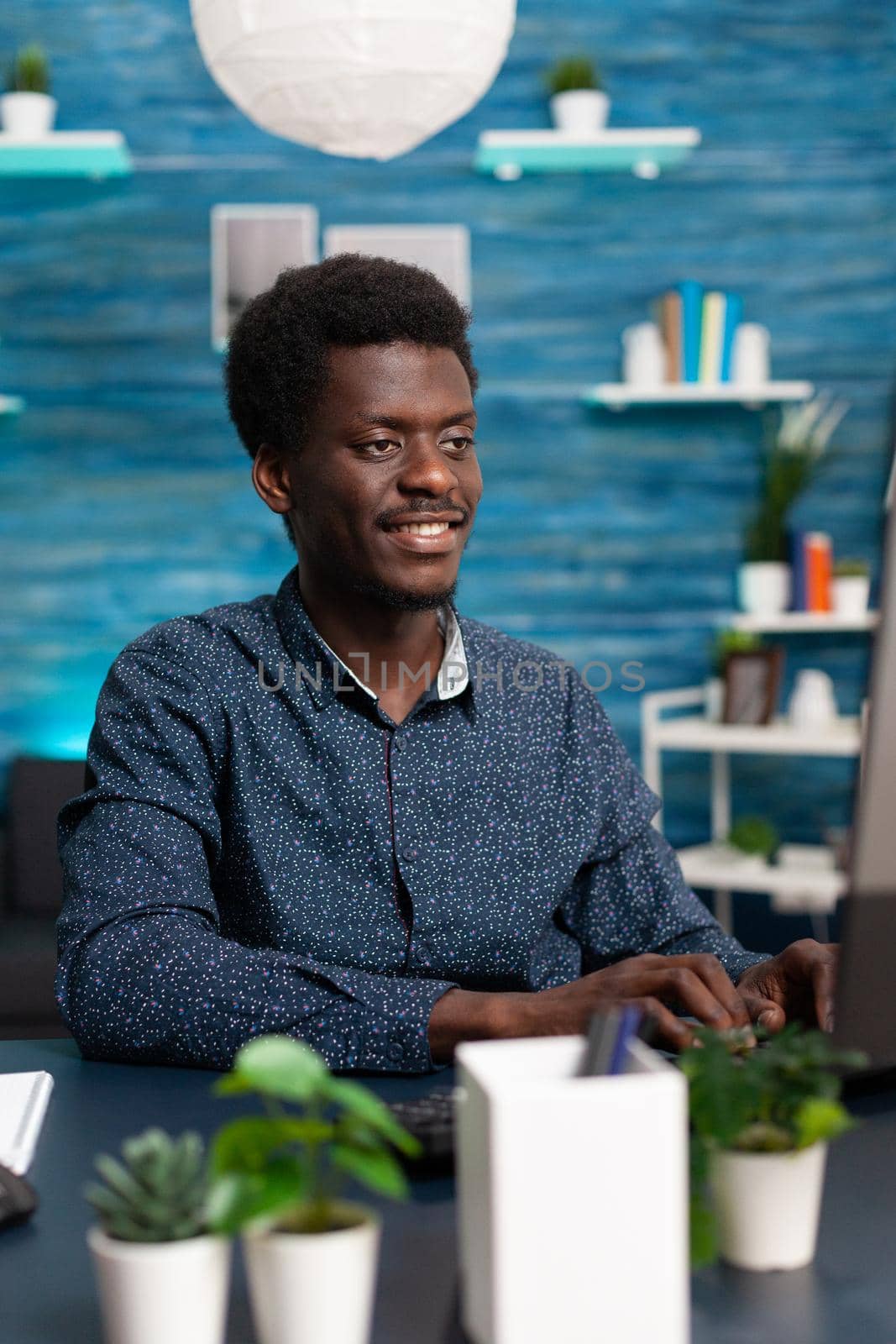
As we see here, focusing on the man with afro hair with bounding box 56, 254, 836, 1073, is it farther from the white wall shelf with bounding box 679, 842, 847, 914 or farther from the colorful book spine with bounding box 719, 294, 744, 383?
the colorful book spine with bounding box 719, 294, 744, 383

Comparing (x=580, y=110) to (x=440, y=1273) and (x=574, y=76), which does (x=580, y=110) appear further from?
(x=440, y=1273)

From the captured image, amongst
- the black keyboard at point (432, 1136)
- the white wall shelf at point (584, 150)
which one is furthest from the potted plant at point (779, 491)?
the black keyboard at point (432, 1136)

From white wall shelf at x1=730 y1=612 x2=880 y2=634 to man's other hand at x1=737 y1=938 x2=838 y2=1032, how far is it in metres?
2.65

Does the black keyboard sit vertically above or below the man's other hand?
above

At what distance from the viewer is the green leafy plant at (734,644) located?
3807mm

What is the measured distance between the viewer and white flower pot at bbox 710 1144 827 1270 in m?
0.65

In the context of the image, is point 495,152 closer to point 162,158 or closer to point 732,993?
point 162,158

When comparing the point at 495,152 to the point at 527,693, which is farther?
the point at 495,152

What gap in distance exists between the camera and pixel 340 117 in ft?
7.63

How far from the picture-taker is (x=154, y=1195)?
551 mm

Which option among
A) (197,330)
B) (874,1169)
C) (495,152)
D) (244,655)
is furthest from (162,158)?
(874,1169)

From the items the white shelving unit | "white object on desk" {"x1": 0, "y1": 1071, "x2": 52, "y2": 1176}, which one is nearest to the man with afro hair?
"white object on desk" {"x1": 0, "y1": 1071, "x2": 52, "y2": 1176}

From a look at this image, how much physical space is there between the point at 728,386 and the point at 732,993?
3.01 metres

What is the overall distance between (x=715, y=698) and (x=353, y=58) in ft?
7.22
